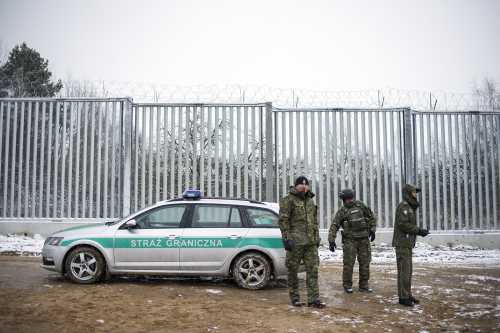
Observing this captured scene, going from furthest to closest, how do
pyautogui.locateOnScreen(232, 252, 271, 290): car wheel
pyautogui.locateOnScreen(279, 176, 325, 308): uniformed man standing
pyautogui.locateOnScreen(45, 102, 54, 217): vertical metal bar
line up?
pyautogui.locateOnScreen(45, 102, 54, 217): vertical metal bar
pyautogui.locateOnScreen(232, 252, 271, 290): car wheel
pyautogui.locateOnScreen(279, 176, 325, 308): uniformed man standing

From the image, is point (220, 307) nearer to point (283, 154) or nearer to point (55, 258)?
point (55, 258)

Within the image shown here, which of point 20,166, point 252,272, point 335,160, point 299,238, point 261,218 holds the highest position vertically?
point 335,160

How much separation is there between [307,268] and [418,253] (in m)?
7.08

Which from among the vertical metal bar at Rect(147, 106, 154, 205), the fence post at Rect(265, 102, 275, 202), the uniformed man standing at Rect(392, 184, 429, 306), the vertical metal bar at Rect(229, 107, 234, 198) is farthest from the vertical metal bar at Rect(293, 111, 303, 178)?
the uniformed man standing at Rect(392, 184, 429, 306)

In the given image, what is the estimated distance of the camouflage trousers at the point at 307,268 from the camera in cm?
657

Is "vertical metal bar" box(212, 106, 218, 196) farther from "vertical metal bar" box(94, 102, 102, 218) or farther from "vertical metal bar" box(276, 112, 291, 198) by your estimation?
"vertical metal bar" box(94, 102, 102, 218)

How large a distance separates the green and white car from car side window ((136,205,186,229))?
0.05m

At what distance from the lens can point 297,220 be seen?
6.70 m

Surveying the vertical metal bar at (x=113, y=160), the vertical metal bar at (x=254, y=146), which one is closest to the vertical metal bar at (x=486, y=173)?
the vertical metal bar at (x=254, y=146)

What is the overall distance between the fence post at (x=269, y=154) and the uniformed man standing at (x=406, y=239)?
586 centimetres

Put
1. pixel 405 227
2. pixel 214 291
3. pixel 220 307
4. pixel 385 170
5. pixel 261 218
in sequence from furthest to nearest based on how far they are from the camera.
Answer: pixel 385 170, pixel 261 218, pixel 214 291, pixel 405 227, pixel 220 307

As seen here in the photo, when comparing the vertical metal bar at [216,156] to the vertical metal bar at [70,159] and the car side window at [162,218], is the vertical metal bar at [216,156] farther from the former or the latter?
the car side window at [162,218]

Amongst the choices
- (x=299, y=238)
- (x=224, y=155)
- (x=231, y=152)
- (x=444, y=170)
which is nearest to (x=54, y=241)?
(x=299, y=238)

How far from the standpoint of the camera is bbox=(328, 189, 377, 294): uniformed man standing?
7.74 m
